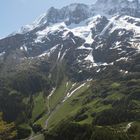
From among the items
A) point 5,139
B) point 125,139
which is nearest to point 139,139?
point 5,139

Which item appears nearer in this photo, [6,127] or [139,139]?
[6,127]

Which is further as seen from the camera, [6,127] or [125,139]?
[125,139]

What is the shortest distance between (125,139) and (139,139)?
94.1 metres

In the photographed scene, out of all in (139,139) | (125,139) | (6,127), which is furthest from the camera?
(125,139)

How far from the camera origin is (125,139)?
196250 mm

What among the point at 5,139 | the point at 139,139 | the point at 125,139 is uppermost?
the point at 5,139

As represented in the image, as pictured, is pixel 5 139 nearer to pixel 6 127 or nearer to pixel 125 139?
pixel 6 127

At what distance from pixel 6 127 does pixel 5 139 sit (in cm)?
301

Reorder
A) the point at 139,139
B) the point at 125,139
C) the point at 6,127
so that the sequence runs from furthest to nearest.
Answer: the point at 125,139 < the point at 139,139 < the point at 6,127

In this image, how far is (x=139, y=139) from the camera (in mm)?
104250

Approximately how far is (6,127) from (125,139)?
5856 inches

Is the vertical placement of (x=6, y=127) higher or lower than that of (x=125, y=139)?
higher

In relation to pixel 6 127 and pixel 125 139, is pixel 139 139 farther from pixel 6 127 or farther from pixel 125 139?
pixel 125 139

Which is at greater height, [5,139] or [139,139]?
[5,139]
